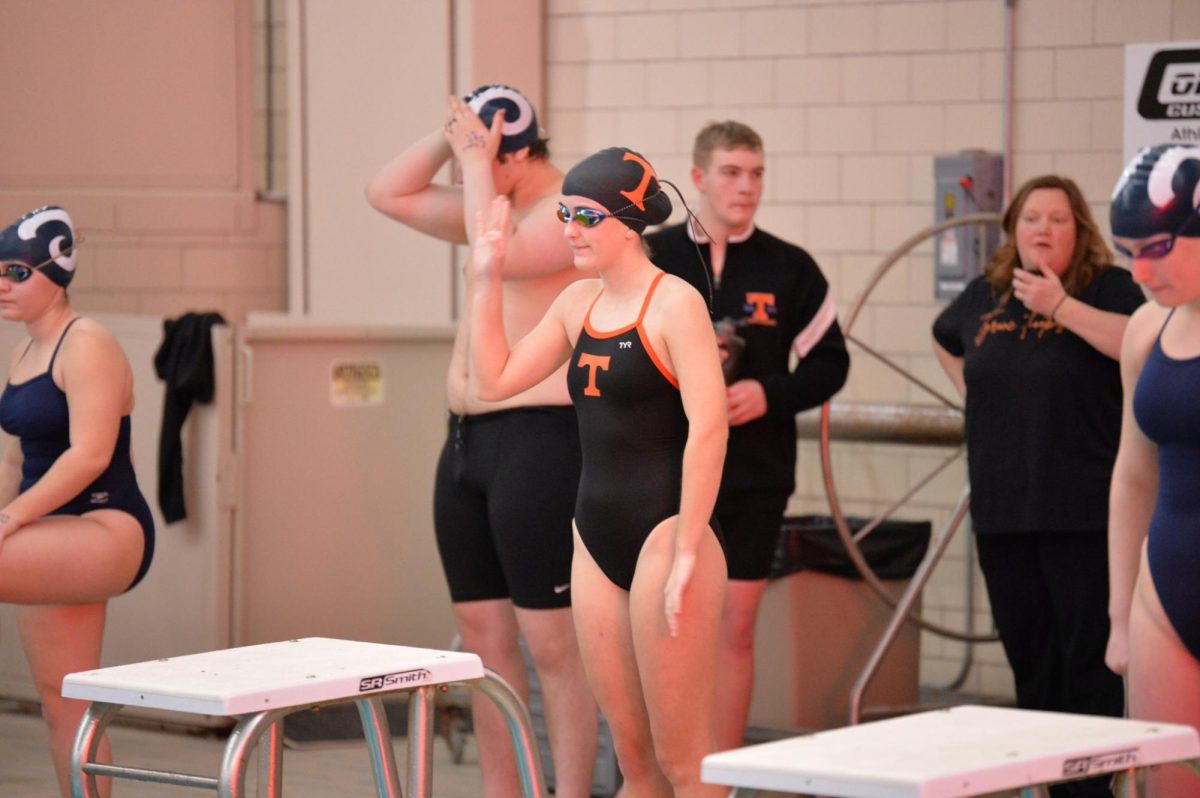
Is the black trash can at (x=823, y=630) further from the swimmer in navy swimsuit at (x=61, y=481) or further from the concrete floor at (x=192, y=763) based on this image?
the swimmer in navy swimsuit at (x=61, y=481)

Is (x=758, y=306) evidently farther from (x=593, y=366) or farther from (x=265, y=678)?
(x=265, y=678)

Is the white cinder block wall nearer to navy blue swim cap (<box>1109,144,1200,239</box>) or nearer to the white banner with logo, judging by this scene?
the white banner with logo

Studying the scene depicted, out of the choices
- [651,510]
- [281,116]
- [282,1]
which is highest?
[282,1]

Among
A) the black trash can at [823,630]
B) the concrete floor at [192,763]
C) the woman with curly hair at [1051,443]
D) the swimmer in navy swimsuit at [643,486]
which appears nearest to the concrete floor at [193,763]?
the concrete floor at [192,763]

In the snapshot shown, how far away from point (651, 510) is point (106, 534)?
1518 mm

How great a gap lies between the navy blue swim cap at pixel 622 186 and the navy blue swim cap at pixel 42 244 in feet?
5.11

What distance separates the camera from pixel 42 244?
13.3 feet

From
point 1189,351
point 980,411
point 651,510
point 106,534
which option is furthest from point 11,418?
point 1189,351

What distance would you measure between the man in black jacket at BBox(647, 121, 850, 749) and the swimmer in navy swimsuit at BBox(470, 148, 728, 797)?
1204 millimetres

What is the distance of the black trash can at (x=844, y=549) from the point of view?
16.4ft

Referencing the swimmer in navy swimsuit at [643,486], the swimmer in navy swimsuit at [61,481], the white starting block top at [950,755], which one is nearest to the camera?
the white starting block top at [950,755]

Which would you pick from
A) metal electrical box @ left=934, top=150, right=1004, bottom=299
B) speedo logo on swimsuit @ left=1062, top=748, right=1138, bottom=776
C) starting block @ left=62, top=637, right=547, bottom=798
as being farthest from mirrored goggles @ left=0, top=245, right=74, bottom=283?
metal electrical box @ left=934, top=150, right=1004, bottom=299

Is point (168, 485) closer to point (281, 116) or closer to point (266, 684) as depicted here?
point (281, 116)

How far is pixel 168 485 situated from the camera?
17.8 ft
